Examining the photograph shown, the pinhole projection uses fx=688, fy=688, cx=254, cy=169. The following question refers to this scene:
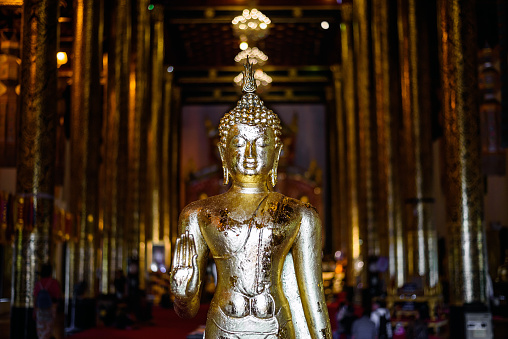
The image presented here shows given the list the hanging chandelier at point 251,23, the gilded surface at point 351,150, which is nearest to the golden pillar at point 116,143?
the hanging chandelier at point 251,23

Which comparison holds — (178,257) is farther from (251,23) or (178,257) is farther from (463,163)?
(251,23)

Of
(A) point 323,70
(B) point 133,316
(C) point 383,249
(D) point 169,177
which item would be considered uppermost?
(A) point 323,70

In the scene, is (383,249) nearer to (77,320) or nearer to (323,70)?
(77,320)

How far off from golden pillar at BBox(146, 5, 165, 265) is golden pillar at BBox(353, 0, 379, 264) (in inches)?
258

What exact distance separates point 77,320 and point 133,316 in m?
1.23

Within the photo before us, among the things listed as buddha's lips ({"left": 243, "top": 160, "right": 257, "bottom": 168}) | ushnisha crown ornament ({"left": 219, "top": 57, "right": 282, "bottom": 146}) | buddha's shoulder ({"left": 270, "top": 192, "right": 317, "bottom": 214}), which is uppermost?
ushnisha crown ornament ({"left": 219, "top": 57, "right": 282, "bottom": 146})

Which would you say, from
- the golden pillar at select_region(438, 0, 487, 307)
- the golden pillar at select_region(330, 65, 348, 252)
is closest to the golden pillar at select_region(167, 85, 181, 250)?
the golden pillar at select_region(330, 65, 348, 252)

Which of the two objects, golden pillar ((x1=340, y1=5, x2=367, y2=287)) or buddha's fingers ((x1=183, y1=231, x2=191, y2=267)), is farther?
golden pillar ((x1=340, y1=5, x2=367, y2=287))

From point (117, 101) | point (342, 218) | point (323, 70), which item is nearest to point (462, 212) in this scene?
point (117, 101)

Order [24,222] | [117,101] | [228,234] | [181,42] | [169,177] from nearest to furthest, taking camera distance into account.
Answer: [228,234] < [24,222] < [117,101] < [181,42] < [169,177]

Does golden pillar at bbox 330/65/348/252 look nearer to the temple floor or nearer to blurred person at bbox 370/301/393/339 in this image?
the temple floor

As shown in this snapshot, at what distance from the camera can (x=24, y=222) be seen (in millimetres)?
8719

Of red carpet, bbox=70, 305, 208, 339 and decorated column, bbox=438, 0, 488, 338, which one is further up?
decorated column, bbox=438, 0, 488, 338

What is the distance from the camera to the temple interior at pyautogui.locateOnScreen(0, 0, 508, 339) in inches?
354
